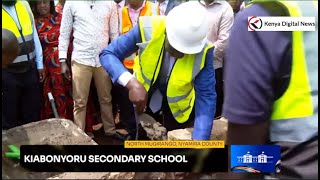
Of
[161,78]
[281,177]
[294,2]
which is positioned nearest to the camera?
[294,2]

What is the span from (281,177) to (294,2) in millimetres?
470

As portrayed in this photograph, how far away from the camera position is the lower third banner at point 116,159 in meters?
1.66

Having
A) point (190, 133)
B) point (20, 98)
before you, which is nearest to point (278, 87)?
point (190, 133)

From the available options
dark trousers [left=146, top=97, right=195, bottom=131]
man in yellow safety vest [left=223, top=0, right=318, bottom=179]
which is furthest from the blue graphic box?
Answer: man in yellow safety vest [left=223, top=0, right=318, bottom=179]

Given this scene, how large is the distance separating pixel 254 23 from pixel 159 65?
2.41 ft

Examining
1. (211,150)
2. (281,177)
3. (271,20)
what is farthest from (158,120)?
(271,20)

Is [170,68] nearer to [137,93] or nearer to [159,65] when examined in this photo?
[159,65]

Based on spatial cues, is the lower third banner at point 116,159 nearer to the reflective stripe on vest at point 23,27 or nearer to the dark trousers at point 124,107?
the dark trousers at point 124,107

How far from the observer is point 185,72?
1743 mm

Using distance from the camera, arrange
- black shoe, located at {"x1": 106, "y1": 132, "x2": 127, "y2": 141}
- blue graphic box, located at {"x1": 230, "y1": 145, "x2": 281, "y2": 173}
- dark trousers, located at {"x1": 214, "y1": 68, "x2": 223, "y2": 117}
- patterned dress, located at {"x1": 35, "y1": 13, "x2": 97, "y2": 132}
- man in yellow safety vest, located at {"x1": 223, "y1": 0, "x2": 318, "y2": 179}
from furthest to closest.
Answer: patterned dress, located at {"x1": 35, "y1": 13, "x2": 97, "y2": 132}, black shoe, located at {"x1": 106, "y1": 132, "x2": 127, "y2": 141}, dark trousers, located at {"x1": 214, "y1": 68, "x2": 223, "y2": 117}, blue graphic box, located at {"x1": 230, "y1": 145, "x2": 281, "y2": 173}, man in yellow safety vest, located at {"x1": 223, "y1": 0, "x2": 318, "y2": 179}

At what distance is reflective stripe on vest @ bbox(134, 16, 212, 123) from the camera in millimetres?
1719

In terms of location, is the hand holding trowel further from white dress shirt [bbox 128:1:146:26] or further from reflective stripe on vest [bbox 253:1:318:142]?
reflective stripe on vest [bbox 253:1:318:142]

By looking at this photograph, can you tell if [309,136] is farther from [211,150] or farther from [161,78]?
[161,78]

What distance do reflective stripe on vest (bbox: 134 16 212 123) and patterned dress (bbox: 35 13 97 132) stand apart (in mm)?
311
